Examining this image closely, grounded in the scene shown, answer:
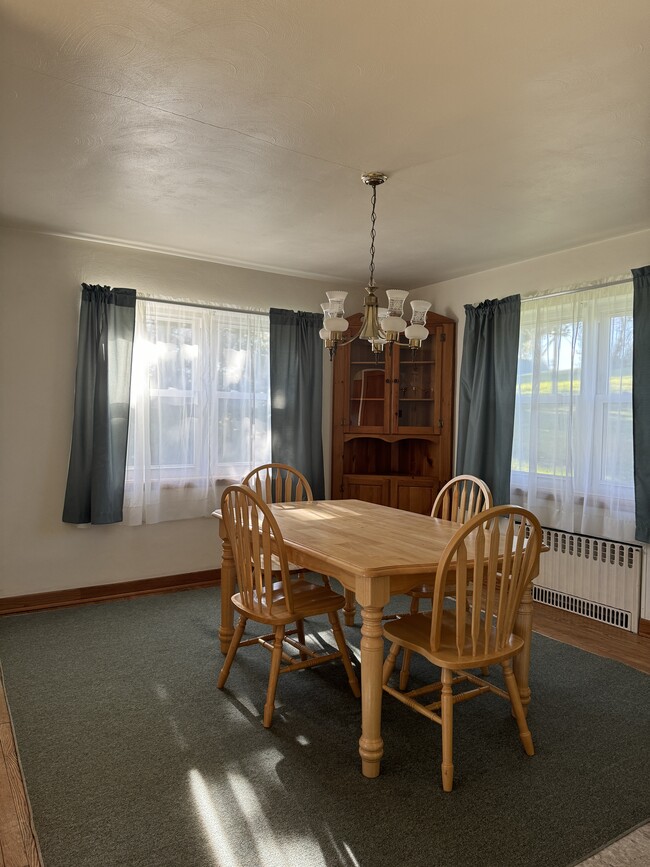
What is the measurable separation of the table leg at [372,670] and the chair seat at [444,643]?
0.18 m

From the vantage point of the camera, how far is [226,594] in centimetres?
325

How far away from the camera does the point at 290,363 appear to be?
5.05 meters

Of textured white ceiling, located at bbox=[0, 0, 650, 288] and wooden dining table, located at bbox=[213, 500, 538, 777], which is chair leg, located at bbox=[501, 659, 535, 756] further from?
textured white ceiling, located at bbox=[0, 0, 650, 288]

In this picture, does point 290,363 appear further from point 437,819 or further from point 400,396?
point 437,819

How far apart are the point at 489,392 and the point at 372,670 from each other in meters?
2.89

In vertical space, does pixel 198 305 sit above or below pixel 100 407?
above

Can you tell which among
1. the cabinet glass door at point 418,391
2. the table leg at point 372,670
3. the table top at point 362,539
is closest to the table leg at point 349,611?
the table top at point 362,539

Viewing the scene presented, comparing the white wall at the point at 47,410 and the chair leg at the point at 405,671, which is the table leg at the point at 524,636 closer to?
the chair leg at the point at 405,671

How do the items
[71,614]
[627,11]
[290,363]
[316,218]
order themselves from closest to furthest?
[627,11]
[316,218]
[71,614]
[290,363]

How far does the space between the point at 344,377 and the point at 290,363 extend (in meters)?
0.52

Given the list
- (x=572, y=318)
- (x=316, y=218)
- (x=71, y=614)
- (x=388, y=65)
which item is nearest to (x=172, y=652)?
(x=71, y=614)

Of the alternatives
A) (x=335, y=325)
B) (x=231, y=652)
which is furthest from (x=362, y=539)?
(x=335, y=325)

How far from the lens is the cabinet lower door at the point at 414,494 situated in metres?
5.02

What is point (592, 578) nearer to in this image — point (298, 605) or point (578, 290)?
point (578, 290)
